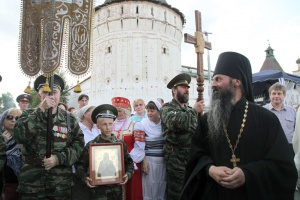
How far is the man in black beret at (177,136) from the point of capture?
362 centimetres

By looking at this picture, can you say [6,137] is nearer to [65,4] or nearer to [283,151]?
[65,4]

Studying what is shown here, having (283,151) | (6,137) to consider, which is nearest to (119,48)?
(6,137)

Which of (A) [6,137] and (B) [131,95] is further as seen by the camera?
(B) [131,95]

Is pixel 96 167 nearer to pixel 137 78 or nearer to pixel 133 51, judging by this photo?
pixel 137 78

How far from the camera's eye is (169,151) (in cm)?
390

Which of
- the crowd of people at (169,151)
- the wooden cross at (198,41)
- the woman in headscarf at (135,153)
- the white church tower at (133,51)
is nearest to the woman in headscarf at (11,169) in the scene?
the crowd of people at (169,151)

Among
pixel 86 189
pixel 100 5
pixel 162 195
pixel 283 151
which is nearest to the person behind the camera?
pixel 283 151

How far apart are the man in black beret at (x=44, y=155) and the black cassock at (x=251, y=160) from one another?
1.39m

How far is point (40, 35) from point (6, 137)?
5.49 ft

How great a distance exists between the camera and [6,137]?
3.72m

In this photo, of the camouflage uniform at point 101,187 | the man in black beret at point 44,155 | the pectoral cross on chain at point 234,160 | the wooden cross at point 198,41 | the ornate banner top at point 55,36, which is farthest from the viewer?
the wooden cross at point 198,41

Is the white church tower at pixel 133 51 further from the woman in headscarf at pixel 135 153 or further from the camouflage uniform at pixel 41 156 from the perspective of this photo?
the camouflage uniform at pixel 41 156

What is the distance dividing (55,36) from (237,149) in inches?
94.5

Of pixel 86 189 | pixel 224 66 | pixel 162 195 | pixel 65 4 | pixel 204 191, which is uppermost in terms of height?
pixel 65 4
